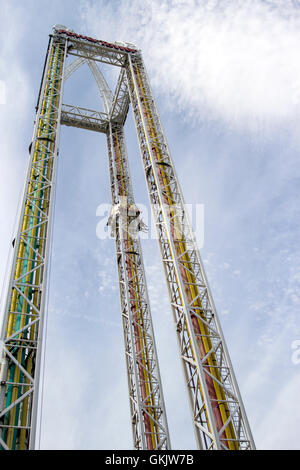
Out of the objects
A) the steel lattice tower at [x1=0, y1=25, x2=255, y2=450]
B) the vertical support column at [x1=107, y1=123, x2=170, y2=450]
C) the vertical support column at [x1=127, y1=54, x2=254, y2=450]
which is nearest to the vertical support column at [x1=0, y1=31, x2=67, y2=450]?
the steel lattice tower at [x1=0, y1=25, x2=255, y2=450]

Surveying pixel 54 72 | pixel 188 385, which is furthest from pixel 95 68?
pixel 188 385

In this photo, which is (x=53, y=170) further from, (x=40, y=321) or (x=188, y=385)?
(x=188, y=385)

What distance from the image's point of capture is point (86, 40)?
24.5 meters

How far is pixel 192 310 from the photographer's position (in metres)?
13.0

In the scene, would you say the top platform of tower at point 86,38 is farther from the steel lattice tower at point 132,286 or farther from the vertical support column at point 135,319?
the vertical support column at point 135,319

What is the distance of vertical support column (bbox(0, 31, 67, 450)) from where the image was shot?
34.0 ft

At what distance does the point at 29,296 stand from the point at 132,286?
9.46m

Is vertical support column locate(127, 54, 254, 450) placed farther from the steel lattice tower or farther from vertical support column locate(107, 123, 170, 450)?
vertical support column locate(107, 123, 170, 450)

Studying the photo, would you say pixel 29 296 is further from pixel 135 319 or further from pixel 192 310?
pixel 135 319

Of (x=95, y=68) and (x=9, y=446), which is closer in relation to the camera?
(x=9, y=446)

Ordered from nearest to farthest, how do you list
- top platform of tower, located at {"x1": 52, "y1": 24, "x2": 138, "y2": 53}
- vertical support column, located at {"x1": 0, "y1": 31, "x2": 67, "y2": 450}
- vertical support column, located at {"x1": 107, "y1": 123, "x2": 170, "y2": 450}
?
vertical support column, located at {"x1": 0, "y1": 31, "x2": 67, "y2": 450}, vertical support column, located at {"x1": 107, "y1": 123, "x2": 170, "y2": 450}, top platform of tower, located at {"x1": 52, "y1": 24, "x2": 138, "y2": 53}

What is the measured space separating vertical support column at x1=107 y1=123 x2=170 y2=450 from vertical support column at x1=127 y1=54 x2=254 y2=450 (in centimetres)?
615

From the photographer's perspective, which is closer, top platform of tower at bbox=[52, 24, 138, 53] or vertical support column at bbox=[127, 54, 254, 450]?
vertical support column at bbox=[127, 54, 254, 450]

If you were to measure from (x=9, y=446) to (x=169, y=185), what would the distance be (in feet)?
40.5
